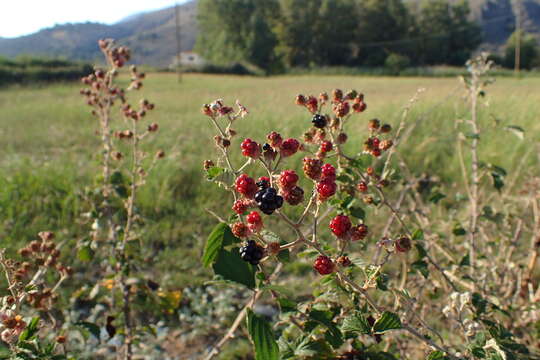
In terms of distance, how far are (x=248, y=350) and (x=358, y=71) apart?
139 ft

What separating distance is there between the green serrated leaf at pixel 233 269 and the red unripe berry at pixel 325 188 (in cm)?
23

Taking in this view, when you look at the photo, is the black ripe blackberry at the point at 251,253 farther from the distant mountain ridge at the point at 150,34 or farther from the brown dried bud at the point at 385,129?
the distant mountain ridge at the point at 150,34

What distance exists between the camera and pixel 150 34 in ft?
343

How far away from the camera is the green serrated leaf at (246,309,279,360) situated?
0.81 m

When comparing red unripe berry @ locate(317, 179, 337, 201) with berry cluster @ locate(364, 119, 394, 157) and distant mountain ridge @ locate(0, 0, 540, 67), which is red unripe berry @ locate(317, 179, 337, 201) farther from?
distant mountain ridge @ locate(0, 0, 540, 67)

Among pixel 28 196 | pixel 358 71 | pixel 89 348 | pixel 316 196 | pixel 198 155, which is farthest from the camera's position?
pixel 358 71

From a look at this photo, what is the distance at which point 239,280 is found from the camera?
89cm

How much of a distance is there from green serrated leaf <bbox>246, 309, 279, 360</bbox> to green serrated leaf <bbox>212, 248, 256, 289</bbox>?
0.08m

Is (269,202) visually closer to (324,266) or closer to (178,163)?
(324,266)

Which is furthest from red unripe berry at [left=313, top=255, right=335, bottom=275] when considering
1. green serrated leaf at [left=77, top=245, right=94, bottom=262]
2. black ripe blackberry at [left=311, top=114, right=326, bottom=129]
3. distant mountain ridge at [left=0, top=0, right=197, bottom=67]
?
distant mountain ridge at [left=0, top=0, right=197, bottom=67]

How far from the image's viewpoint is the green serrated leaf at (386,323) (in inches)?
32.5

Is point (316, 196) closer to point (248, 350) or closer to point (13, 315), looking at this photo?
point (13, 315)

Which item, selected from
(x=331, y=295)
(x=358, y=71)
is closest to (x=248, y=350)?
(x=331, y=295)

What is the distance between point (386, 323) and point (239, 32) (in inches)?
2177
